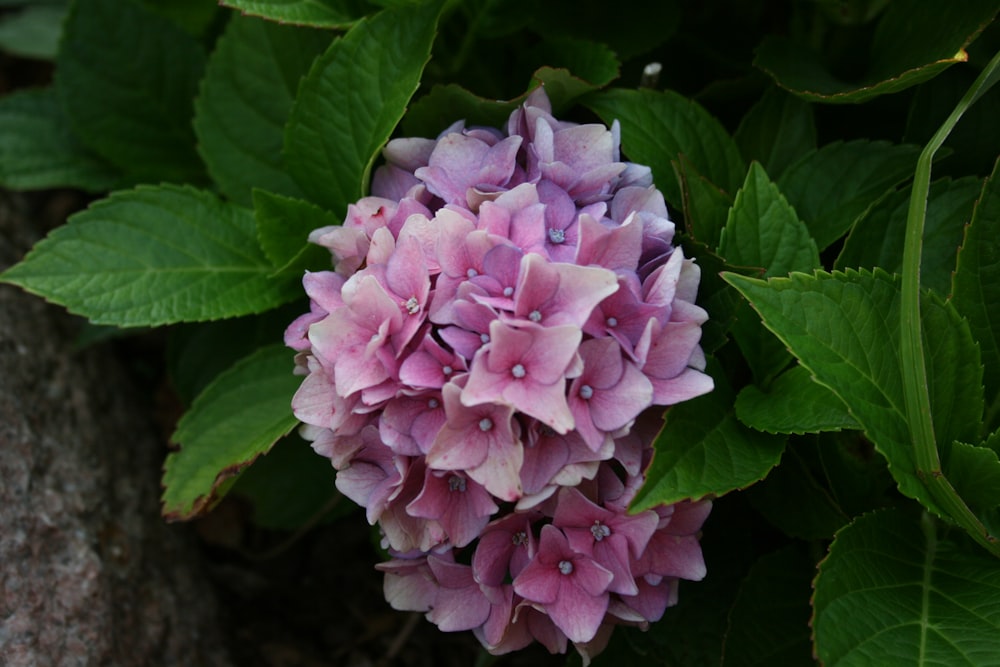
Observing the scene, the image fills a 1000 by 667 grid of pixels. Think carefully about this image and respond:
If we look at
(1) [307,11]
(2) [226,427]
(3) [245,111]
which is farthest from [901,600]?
(3) [245,111]

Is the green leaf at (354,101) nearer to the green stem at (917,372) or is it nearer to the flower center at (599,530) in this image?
the flower center at (599,530)

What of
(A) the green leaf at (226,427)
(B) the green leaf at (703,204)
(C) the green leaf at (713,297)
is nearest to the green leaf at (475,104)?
(B) the green leaf at (703,204)

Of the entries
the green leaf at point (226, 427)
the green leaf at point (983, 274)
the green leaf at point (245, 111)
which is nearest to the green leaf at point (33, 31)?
the green leaf at point (245, 111)

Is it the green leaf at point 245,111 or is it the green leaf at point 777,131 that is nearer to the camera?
the green leaf at point 777,131

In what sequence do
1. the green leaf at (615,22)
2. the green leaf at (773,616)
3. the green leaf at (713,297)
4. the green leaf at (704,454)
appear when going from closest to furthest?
1. the green leaf at (704,454)
2. the green leaf at (713,297)
3. the green leaf at (773,616)
4. the green leaf at (615,22)

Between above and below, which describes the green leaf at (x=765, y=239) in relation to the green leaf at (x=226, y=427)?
above

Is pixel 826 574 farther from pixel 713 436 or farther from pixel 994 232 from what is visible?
pixel 994 232

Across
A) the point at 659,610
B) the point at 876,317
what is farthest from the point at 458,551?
the point at 876,317

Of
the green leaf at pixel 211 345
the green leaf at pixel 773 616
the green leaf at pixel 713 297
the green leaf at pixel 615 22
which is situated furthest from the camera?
the green leaf at pixel 211 345

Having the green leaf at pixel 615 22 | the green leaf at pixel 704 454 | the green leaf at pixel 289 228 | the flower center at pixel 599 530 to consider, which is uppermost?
the green leaf at pixel 615 22
